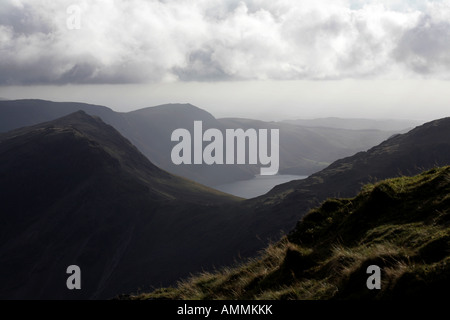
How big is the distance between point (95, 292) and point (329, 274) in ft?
631

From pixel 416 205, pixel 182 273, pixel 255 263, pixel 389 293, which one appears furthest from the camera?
pixel 182 273

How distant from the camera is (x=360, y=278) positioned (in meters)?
8.88

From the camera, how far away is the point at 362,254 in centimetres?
1023

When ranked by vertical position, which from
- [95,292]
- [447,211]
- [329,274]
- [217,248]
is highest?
[447,211]

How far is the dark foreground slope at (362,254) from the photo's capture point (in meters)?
8.09

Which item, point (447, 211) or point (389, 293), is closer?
point (389, 293)

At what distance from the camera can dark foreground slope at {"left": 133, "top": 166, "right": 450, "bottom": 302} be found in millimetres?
8094

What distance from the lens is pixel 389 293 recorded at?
7.88 metres
